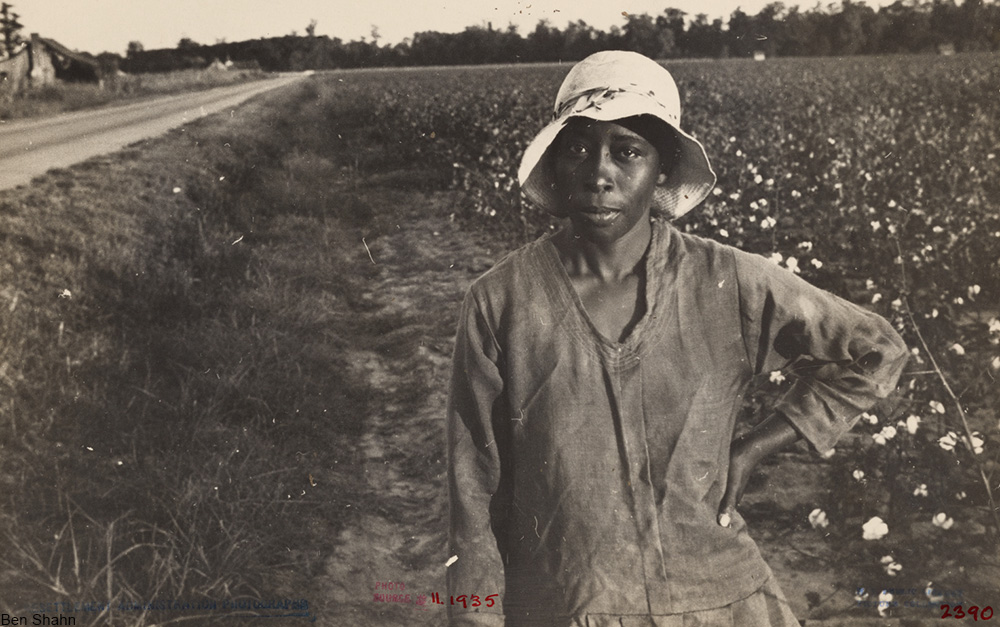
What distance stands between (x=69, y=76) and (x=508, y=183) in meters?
1.71

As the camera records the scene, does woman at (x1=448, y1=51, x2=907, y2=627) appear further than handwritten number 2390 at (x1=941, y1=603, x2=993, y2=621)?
No

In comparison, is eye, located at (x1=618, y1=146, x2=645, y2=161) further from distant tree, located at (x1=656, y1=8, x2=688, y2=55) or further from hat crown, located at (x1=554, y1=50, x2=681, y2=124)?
distant tree, located at (x1=656, y1=8, x2=688, y2=55)

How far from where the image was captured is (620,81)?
206 cm

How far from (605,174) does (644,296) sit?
38 cm

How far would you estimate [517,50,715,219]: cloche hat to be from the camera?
2.01 m

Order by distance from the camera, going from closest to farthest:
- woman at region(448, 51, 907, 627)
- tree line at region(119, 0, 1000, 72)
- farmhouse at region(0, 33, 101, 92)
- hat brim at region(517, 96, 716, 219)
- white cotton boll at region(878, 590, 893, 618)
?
hat brim at region(517, 96, 716, 219), woman at region(448, 51, 907, 627), white cotton boll at region(878, 590, 893, 618), tree line at region(119, 0, 1000, 72), farmhouse at region(0, 33, 101, 92)

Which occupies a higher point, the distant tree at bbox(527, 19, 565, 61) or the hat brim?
the distant tree at bbox(527, 19, 565, 61)

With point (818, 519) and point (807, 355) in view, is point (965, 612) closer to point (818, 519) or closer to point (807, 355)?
point (818, 519)

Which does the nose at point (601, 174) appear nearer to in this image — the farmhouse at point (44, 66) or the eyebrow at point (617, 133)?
the eyebrow at point (617, 133)

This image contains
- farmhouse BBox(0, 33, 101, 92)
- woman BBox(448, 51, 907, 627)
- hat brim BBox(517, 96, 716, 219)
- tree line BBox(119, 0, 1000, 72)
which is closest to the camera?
hat brim BBox(517, 96, 716, 219)

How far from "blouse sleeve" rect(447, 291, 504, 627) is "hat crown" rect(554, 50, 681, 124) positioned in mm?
656

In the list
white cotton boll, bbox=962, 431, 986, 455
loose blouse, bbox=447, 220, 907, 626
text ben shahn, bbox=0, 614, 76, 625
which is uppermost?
loose blouse, bbox=447, 220, 907, 626

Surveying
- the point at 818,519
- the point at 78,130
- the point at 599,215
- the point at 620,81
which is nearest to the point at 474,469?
the point at 599,215

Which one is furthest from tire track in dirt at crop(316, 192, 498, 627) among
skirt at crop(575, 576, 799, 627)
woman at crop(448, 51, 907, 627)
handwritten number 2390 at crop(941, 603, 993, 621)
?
handwritten number 2390 at crop(941, 603, 993, 621)
